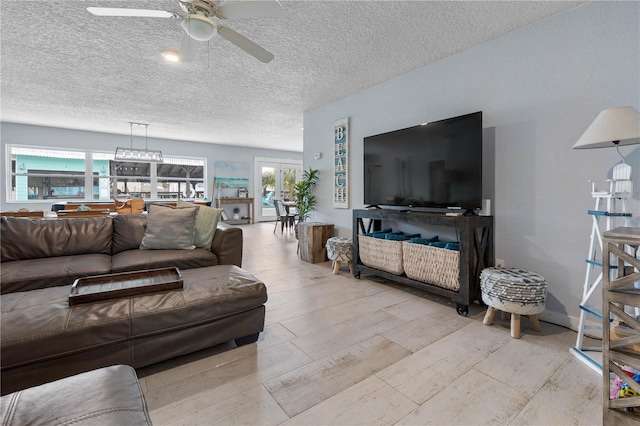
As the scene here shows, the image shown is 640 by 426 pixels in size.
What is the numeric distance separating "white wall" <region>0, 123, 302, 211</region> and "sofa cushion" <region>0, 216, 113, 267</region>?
5.40 m

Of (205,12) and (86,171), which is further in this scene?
(86,171)

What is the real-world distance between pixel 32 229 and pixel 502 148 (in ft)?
13.7

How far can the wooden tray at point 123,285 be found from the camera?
1543mm

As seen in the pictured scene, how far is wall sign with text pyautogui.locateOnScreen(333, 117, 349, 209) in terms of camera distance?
13.7ft

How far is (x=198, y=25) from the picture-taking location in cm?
176

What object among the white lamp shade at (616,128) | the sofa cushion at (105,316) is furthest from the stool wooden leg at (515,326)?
the sofa cushion at (105,316)

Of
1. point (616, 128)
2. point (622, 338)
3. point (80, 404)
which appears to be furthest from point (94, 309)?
point (616, 128)

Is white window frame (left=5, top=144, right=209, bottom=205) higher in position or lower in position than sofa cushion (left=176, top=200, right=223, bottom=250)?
higher

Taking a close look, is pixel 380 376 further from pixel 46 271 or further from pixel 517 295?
pixel 46 271

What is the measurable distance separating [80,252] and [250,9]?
2.54 meters

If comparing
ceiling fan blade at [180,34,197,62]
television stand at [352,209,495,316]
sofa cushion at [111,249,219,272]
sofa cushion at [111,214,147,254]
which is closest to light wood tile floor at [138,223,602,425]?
television stand at [352,209,495,316]

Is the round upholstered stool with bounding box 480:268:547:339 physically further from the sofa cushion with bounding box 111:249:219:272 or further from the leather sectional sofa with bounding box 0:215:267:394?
the sofa cushion with bounding box 111:249:219:272

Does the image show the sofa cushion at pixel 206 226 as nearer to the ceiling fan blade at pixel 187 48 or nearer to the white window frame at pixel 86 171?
the ceiling fan blade at pixel 187 48

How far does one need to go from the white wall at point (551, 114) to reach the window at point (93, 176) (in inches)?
301
